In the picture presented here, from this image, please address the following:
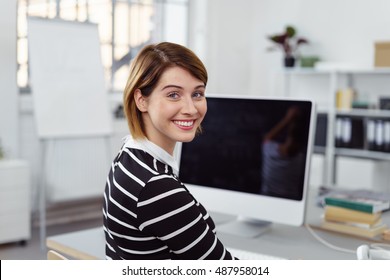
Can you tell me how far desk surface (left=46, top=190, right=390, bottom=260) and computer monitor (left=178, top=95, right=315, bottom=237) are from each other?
0.19 ft

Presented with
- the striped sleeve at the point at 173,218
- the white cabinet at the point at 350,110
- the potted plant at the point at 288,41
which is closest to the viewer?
the striped sleeve at the point at 173,218

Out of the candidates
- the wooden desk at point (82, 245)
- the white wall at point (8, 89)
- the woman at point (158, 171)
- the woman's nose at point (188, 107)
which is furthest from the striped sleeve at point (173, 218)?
the white wall at point (8, 89)

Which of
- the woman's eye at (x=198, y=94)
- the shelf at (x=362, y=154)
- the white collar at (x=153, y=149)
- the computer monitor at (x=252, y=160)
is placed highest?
the woman's eye at (x=198, y=94)

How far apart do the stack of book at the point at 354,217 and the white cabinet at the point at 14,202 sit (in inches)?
92.7

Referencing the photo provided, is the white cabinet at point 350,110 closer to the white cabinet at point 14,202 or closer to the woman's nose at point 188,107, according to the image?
the white cabinet at point 14,202

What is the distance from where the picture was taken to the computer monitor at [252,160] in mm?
1546

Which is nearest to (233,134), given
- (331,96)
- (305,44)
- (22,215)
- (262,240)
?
(262,240)

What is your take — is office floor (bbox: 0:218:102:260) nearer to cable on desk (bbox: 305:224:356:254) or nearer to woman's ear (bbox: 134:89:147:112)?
cable on desk (bbox: 305:224:356:254)

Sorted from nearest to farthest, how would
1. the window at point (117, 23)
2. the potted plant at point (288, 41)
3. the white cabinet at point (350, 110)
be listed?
the window at point (117, 23)
the white cabinet at point (350, 110)
the potted plant at point (288, 41)

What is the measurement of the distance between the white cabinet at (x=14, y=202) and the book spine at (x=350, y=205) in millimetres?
2363

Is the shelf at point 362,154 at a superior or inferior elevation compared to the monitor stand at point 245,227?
inferior

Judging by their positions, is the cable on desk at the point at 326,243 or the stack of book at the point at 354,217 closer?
the cable on desk at the point at 326,243

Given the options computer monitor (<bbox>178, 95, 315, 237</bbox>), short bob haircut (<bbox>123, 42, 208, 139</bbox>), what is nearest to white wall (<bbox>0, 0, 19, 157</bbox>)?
computer monitor (<bbox>178, 95, 315, 237</bbox>)

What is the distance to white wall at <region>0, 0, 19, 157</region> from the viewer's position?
3.66 metres
